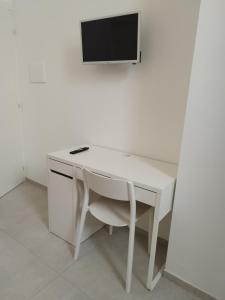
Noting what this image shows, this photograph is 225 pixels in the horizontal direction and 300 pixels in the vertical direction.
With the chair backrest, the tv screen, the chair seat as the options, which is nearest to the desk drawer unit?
the chair seat

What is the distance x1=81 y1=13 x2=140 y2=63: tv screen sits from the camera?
5.22 ft

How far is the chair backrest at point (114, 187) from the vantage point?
1.34 meters

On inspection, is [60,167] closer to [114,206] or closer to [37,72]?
[114,206]

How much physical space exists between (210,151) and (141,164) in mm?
585

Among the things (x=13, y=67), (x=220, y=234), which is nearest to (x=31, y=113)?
(x=13, y=67)

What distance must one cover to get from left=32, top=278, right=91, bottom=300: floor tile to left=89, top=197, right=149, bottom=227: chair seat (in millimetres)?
514

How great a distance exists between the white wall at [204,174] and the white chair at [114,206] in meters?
0.31

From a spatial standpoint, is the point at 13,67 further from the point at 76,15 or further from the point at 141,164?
the point at 141,164

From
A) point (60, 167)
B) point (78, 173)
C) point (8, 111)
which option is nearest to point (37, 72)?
point (8, 111)

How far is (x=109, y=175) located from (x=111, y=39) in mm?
1043

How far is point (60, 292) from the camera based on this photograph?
4.92ft

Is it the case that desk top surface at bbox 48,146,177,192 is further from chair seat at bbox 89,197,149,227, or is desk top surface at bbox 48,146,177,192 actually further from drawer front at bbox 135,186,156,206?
chair seat at bbox 89,197,149,227

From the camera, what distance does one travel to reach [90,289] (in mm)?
1528

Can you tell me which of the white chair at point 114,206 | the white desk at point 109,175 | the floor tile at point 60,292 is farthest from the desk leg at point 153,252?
the floor tile at point 60,292
